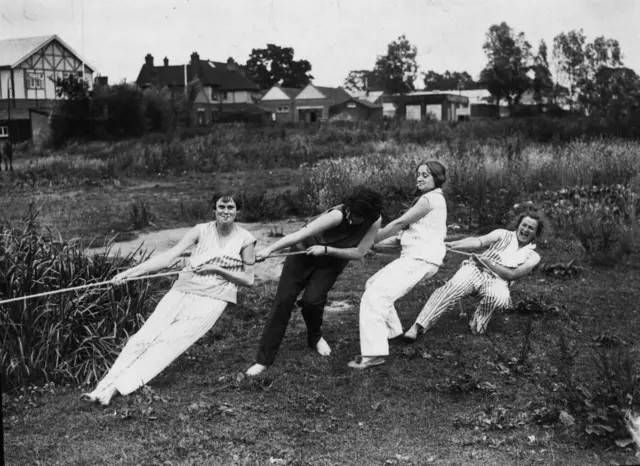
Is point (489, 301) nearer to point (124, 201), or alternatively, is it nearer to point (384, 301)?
point (384, 301)

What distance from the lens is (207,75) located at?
67.4 meters

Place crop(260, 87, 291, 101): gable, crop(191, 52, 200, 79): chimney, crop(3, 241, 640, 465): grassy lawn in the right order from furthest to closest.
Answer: crop(260, 87, 291, 101): gable < crop(191, 52, 200, 79): chimney < crop(3, 241, 640, 465): grassy lawn

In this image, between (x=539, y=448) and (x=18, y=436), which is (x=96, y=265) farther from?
(x=539, y=448)

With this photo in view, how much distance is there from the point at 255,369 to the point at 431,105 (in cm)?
6267

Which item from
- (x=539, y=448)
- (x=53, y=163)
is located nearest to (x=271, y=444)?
(x=539, y=448)

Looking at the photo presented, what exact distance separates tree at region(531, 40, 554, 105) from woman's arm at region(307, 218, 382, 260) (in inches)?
1556

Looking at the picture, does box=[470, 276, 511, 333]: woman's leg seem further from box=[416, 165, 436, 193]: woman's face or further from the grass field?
box=[416, 165, 436, 193]: woman's face

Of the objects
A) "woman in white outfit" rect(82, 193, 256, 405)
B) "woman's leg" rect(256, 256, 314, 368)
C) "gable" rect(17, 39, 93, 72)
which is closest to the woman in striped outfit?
"woman's leg" rect(256, 256, 314, 368)

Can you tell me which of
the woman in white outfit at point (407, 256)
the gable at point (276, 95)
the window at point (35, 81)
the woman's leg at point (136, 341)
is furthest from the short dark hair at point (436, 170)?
the gable at point (276, 95)

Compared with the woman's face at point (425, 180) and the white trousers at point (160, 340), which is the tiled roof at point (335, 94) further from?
the white trousers at point (160, 340)

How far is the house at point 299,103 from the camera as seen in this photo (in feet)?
235

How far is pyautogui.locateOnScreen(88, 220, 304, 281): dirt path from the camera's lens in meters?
9.91

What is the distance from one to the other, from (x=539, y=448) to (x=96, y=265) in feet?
13.1

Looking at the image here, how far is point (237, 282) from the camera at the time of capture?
5781mm
